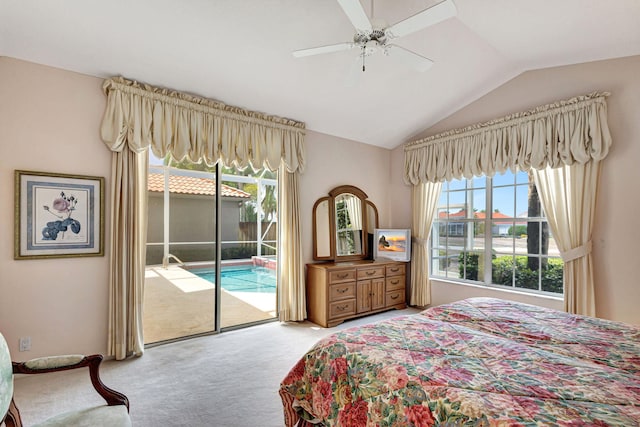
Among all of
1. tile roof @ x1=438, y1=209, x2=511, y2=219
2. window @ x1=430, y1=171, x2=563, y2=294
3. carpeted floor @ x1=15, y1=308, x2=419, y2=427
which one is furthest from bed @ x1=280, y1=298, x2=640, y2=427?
tile roof @ x1=438, y1=209, x2=511, y2=219

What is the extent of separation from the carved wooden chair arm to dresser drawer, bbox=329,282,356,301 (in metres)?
2.67

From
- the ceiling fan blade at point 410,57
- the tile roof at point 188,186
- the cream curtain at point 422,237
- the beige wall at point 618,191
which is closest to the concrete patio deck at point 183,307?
the tile roof at point 188,186

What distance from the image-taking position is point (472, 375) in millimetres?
1356

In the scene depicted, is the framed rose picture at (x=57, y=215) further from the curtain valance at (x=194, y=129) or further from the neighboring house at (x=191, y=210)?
the neighboring house at (x=191, y=210)

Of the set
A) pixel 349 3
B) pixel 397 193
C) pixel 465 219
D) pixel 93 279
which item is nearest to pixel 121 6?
pixel 349 3

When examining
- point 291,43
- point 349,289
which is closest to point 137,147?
point 291,43

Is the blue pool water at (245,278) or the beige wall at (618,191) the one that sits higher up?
the beige wall at (618,191)

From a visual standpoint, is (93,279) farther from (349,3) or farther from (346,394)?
(349,3)

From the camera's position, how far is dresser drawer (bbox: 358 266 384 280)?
427 centimetres

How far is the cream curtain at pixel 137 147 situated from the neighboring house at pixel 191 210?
397 millimetres

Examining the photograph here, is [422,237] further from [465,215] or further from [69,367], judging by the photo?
[69,367]

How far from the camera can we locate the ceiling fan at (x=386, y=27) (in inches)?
69.0

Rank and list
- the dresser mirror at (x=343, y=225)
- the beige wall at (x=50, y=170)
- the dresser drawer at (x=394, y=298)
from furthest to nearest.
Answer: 1. the dresser drawer at (x=394, y=298)
2. the dresser mirror at (x=343, y=225)
3. the beige wall at (x=50, y=170)

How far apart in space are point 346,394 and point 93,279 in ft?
8.61
